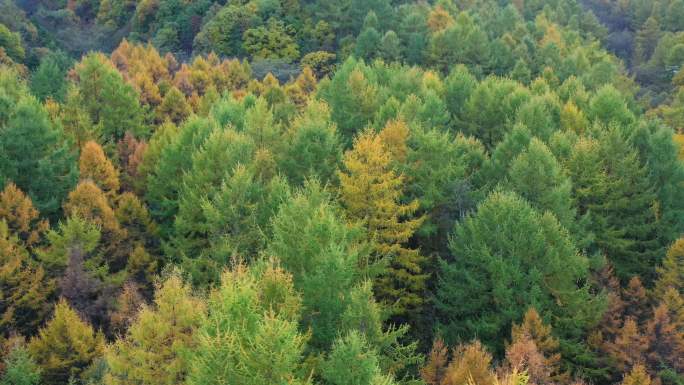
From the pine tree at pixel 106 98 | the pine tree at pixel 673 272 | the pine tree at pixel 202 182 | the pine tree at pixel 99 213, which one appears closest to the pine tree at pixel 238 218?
the pine tree at pixel 202 182

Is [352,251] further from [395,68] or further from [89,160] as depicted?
[395,68]

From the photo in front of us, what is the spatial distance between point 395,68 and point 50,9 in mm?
74622

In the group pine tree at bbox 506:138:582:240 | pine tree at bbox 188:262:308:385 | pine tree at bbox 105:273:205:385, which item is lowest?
pine tree at bbox 506:138:582:240

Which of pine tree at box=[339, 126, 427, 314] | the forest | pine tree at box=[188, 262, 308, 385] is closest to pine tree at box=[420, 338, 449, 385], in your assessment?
the forest

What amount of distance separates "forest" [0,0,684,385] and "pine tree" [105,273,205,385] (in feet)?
0.23

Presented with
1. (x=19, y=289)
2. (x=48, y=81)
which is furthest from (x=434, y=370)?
(x=48, y=81)

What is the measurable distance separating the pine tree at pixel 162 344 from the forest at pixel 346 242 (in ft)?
0.23

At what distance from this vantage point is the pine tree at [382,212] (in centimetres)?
2628

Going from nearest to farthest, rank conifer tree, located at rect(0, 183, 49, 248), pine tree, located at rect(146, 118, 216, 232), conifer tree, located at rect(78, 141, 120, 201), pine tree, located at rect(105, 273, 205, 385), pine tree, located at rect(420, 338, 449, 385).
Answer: pine tree, located at rect(105, 273, 205, 385)
pine tree, located at rect(420, 338, 449, 385)
conifer tree, located at rect(0, 183, 49, 248)
conifer tree, located at rect(78, 141, 120, 201)
pine tree, located at rect(146, 118, 216, 232)

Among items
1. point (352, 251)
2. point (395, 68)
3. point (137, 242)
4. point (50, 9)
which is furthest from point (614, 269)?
Result: point (50, 9)

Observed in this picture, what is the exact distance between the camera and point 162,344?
61.9ft

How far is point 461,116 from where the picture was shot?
145 feet

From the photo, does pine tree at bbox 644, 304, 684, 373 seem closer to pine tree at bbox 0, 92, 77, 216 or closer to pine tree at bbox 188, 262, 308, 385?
pine tree at bbox 188, 262, 308, 385

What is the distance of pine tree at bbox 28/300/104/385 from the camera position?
25.8m
